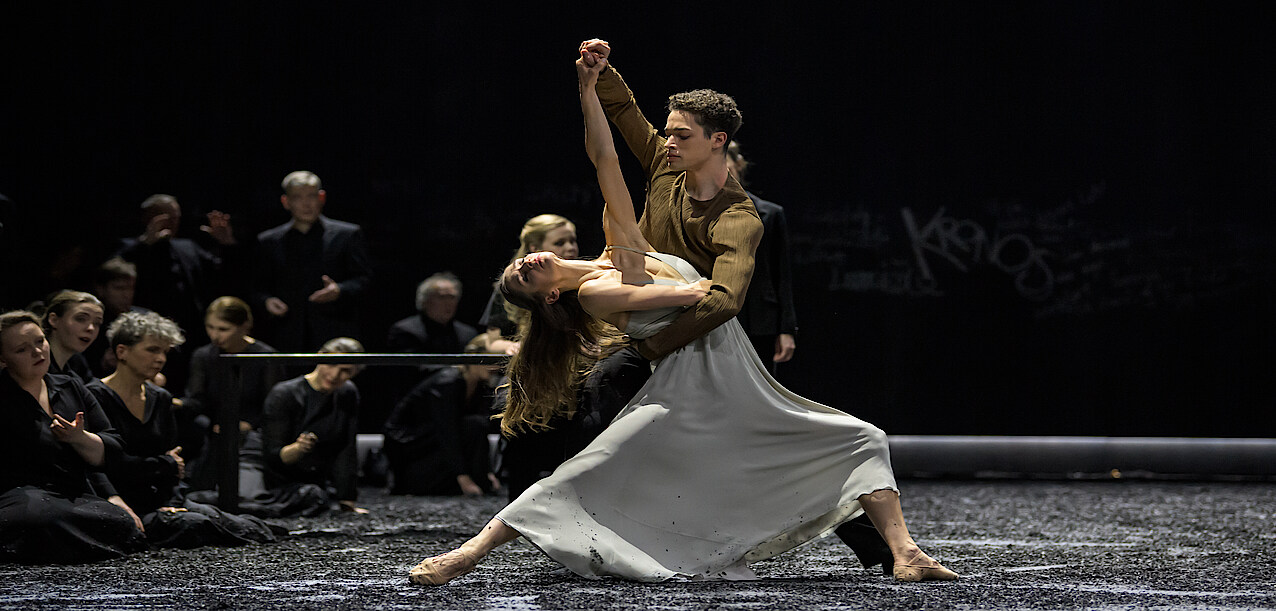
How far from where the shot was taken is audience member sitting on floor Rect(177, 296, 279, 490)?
17.7 ft

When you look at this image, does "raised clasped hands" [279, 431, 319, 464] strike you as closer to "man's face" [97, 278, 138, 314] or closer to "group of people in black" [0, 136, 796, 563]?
"group of people in black" [0, 136, 796, 563]

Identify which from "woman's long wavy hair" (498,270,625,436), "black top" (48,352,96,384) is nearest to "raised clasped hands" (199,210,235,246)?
"black top" (48,352,96,384)

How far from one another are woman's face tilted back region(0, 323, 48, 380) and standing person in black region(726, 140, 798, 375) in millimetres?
2301

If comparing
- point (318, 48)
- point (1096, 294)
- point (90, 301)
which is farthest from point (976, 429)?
point (90, 301)

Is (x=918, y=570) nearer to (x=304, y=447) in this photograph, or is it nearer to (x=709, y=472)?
(x=709, y=472)

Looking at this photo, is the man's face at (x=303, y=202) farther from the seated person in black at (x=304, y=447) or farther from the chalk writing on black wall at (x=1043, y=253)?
the chalk writing on black wall at (x=1043, y=253)

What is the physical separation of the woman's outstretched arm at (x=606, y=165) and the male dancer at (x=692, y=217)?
1.9 inches

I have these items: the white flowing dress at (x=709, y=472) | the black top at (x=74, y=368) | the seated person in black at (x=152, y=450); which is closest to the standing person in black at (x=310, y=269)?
the black top at (x=74, y=368)

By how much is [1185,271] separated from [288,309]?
16.4 ft

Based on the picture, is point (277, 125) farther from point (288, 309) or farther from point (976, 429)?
point (976, 429)

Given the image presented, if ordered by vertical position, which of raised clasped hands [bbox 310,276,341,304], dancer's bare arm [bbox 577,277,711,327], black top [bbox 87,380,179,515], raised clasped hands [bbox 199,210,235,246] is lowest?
black top [bbox 87,380,179,515]

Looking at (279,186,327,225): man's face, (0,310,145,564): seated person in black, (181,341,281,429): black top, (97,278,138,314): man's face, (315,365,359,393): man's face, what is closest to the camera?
(0,310,145,564): seated person in black

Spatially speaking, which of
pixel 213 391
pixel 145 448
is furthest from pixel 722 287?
pixel 213 391

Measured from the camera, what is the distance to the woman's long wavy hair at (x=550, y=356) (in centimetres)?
382
